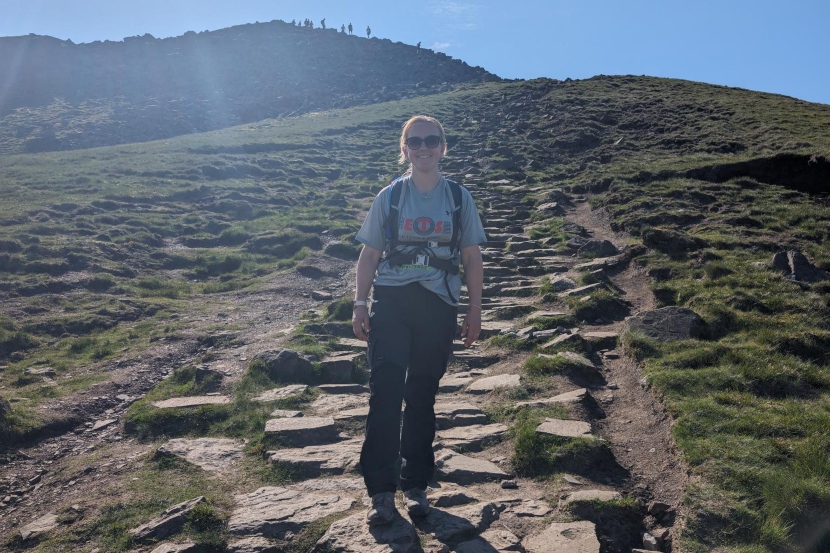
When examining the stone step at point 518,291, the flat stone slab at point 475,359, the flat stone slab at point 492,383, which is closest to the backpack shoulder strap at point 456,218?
the flat stone slab at point 492,383

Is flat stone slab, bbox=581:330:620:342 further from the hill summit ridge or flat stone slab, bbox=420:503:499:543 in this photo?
the hill summit ridge

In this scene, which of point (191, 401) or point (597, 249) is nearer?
point (191, 401)

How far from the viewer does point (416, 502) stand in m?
5.08

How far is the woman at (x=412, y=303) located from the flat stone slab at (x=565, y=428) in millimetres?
1650

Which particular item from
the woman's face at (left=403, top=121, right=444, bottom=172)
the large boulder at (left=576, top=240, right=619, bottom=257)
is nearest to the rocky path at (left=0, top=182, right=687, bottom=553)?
the woman's face at (left=403, top=121, right=444, bottom=172)

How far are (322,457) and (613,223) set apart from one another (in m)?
13.2

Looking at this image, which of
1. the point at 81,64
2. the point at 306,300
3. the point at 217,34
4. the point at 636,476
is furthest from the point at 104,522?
the point at 217,34

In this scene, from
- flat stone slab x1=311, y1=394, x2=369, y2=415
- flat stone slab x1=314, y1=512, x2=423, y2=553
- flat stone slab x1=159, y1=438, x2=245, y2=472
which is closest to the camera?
flat stone slab x1=314, y1=512, x2=423, y2=553

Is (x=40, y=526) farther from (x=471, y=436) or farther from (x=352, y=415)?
(x=471, y=436)

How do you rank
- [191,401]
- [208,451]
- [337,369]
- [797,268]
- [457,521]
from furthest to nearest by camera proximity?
[797,268] → [337,369] → [191,401] → [208,451] → [457,521]

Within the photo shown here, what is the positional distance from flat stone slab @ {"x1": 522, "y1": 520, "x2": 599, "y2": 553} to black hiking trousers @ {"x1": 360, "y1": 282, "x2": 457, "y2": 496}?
988mm

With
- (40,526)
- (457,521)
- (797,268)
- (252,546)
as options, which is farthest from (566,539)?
(797,268)

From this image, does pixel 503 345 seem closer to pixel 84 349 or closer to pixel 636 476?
pixel 636 476

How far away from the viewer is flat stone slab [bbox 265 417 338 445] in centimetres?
698
